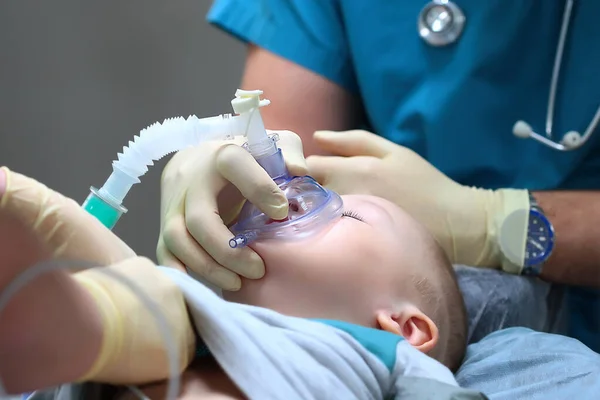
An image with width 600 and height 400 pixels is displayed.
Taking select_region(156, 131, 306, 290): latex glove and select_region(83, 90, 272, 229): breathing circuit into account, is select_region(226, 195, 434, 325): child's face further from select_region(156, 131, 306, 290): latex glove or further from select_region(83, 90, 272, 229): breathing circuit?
select_region(83, 90, 272, 229): breathing circuit

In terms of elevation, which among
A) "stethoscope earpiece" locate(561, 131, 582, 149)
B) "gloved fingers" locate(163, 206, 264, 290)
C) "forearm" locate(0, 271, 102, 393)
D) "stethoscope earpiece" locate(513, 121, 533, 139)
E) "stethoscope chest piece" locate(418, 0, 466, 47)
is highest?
"stethoscope chest piece" locate(418, 0, 466, 47)

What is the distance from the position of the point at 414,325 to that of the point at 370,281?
0.08m

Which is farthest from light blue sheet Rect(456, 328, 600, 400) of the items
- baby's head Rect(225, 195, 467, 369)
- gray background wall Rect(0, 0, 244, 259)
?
gray background wall Rect(0, 0, 244, 259)

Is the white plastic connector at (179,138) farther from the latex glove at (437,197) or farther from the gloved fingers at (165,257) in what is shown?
the latex glove at (437,197)

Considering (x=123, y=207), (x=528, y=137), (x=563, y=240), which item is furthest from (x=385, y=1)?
(x=123, y=207)

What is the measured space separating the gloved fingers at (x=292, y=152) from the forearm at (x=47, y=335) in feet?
1.41

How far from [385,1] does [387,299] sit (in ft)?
1.93

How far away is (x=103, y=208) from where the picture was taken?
705 millimetres

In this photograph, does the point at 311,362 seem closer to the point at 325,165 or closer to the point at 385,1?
the point at 325,165

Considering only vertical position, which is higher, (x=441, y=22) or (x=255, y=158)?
(x=441, y=22)

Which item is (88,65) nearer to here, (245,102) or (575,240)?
(245,102)

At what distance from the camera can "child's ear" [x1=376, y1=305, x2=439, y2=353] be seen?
788 millimetres

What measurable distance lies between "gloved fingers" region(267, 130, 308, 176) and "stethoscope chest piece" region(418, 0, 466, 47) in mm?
314

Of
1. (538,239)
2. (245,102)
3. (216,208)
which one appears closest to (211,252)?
(216,208)
